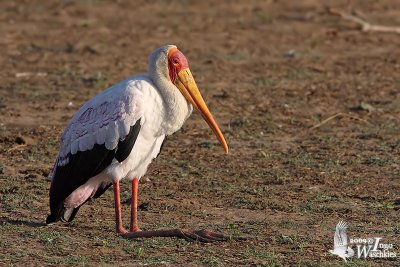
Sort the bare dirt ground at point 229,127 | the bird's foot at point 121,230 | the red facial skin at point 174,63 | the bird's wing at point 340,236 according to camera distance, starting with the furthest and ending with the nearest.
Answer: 1. the red facial skin at point 174,63
2. the bird's foot at point 121,230
3. the bare dirt ground at point 229,127
4. the bird's wing at point 340,236

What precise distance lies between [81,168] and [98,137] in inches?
9.3

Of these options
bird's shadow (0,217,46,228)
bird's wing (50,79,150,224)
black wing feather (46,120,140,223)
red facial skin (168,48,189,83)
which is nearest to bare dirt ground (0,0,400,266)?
bird's shadow (0,217,46,228)

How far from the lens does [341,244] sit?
657 cm

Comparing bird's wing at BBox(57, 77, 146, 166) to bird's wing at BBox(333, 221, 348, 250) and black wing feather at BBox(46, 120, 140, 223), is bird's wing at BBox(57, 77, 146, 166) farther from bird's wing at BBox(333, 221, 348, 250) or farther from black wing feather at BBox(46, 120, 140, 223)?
bird's wing at BBox(333, 221, 348, 250)

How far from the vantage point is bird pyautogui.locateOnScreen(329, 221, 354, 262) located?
639cm

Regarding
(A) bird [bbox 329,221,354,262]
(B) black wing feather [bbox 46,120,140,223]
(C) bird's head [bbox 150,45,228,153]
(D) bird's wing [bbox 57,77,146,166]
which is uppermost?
(C) bird's head [bbox 150,45,228,153]

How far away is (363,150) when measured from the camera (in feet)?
30.8

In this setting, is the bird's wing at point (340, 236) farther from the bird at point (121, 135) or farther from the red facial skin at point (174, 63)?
the red facial skin at point (174, 63)

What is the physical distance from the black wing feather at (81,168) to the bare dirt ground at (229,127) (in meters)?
0.20

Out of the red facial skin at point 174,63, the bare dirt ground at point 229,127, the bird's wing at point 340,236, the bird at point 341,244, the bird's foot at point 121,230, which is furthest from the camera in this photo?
the red facial skin at point 174,63

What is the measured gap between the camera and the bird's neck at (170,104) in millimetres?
6891

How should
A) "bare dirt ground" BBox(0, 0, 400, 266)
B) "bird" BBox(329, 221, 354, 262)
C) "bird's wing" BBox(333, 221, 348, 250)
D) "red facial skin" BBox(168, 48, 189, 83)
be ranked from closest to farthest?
"bird" BBox(329, 221, 354, 262), "bird's wing" BBox(333, 221, 348, 250), "bare dirt ground" BBox(0, 0, 400, 266), "red facial skin" BBox(168, 48, 189, 83)

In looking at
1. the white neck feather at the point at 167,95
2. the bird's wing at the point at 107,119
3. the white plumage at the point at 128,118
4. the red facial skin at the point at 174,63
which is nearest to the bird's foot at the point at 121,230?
the white plumage at the point at 128,118

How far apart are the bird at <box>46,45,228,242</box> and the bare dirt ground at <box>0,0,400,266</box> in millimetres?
212
